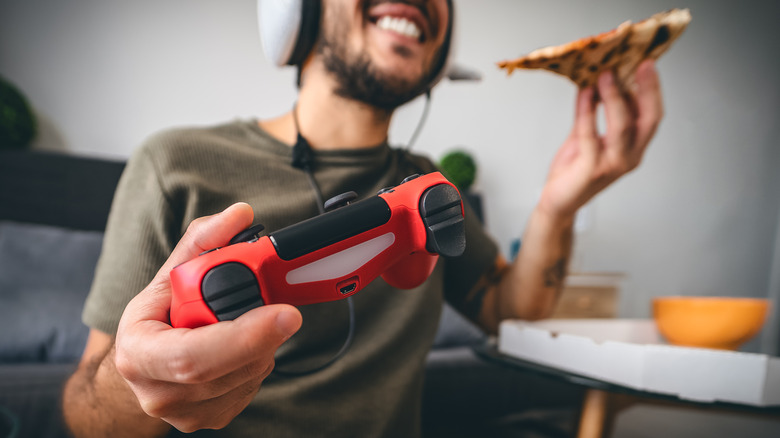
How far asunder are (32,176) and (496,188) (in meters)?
1.18

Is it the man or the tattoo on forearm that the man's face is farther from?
the tattoo on forearm

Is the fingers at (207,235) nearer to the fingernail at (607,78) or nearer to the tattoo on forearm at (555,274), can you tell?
the fingernail at (607,78)

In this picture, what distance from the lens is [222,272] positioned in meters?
0.14

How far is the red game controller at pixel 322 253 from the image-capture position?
0.46 feet

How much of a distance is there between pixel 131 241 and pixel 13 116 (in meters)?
1.18

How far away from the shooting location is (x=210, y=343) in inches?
5.3

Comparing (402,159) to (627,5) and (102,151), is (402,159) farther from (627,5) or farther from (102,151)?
(102,151)

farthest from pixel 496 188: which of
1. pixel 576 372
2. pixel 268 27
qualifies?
pixel 268 27

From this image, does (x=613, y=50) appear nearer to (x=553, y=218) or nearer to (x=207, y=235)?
(x=553, y=218)

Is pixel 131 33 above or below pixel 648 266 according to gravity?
above

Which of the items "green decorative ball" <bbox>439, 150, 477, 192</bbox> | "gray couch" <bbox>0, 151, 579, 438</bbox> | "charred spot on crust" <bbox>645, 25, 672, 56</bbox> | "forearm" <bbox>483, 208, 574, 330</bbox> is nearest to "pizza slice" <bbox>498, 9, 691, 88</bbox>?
"charred spot on crust" <bbox>645, 25, 672, 56</bbox>

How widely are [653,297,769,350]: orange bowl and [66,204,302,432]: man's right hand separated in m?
0.53

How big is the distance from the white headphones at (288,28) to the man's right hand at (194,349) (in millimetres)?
306

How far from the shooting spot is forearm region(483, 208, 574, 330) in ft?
1.83
